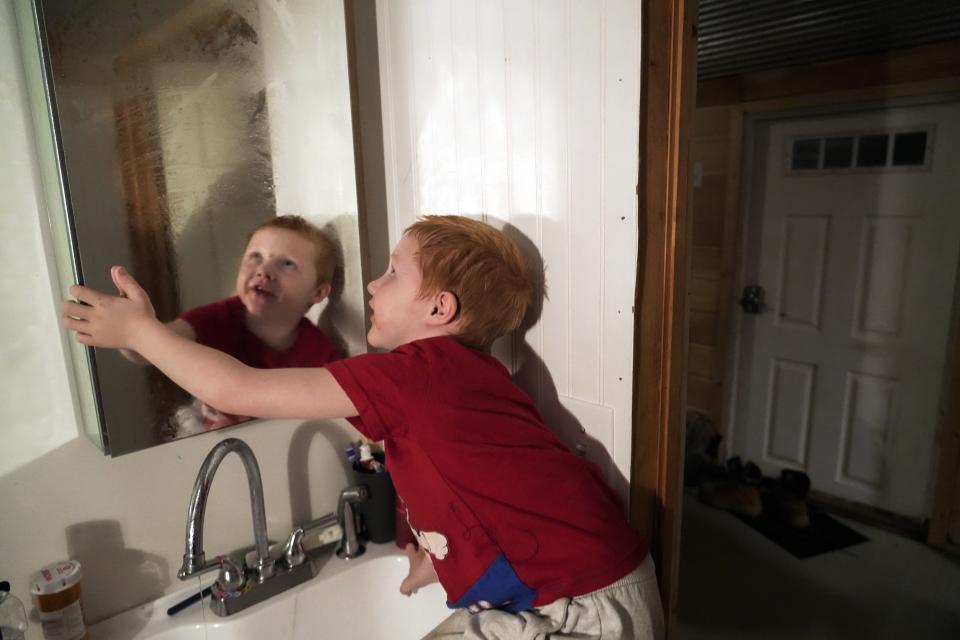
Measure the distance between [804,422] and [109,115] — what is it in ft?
8.93

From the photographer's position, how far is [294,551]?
1069 millimetres

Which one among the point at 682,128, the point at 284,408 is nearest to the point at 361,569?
the point at 284,408

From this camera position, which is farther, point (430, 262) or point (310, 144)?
point (310, 144)

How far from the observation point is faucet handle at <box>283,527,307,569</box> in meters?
1.06

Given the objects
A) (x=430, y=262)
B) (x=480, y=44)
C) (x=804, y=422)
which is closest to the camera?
(x=430, y=262)

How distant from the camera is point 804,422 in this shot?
2564 millimetres

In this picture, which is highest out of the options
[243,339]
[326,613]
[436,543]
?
[243,339]

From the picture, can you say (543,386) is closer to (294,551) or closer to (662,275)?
(662,275)

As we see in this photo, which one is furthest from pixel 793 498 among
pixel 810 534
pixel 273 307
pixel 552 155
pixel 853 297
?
pixel 273 307

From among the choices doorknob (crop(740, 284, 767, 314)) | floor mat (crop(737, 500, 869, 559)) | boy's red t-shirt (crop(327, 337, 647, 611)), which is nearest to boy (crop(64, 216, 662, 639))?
boy's red t-shirt (crop(327, 337, 647, 611))

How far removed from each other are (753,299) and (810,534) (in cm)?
100

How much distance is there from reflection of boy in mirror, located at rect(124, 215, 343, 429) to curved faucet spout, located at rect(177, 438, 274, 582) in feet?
0.31

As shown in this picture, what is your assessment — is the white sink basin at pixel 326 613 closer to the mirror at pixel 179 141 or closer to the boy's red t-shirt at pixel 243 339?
the mirror at pixel 179 141

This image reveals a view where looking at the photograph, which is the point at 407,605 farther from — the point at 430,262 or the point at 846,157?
the point at 846,157
